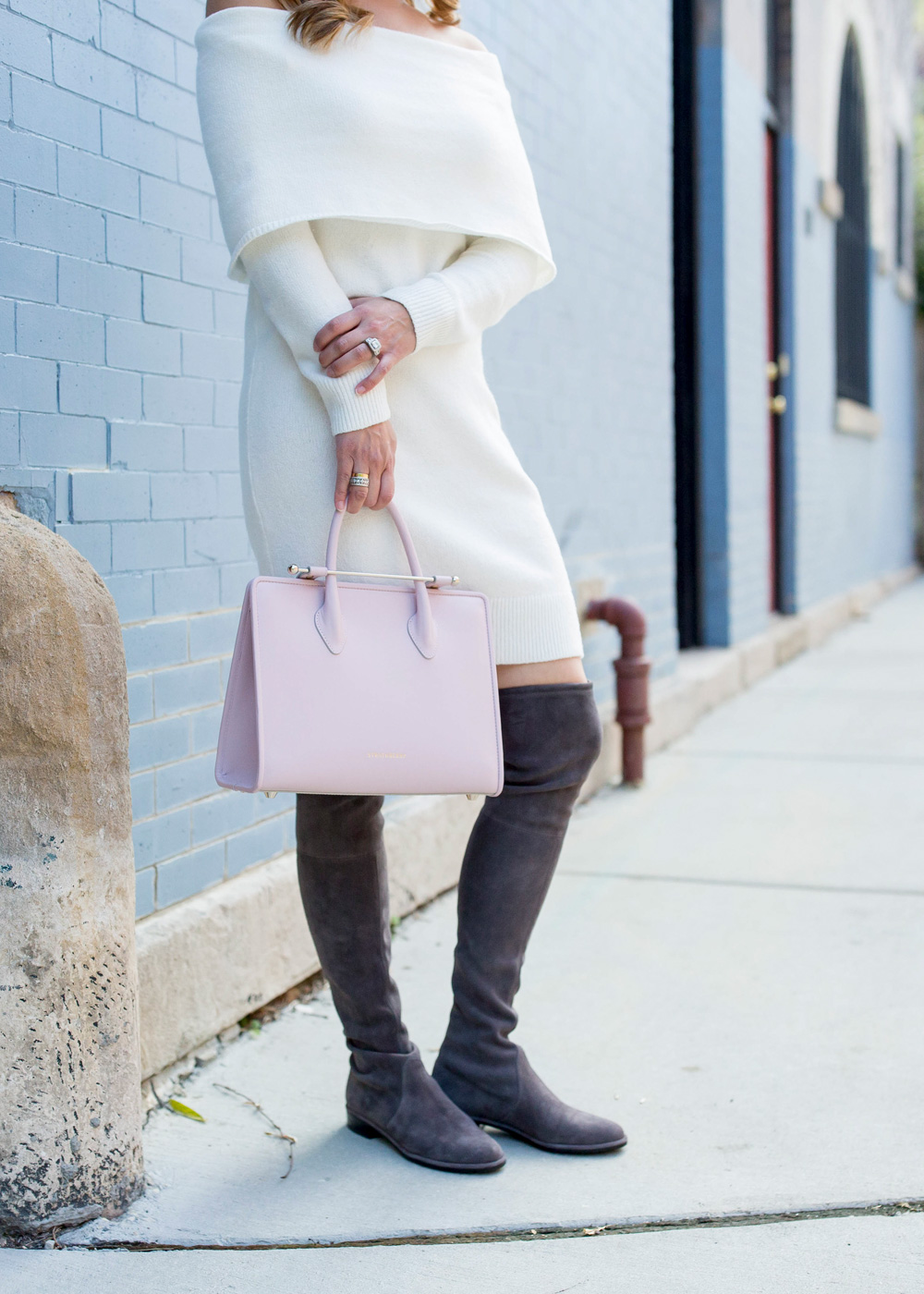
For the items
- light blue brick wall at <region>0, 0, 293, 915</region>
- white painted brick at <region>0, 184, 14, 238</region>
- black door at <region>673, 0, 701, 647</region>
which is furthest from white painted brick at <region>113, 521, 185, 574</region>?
black door at <region>673, 0, 701, 647</region>

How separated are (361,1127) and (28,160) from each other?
5.12 ft

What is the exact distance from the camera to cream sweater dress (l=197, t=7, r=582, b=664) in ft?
5.96

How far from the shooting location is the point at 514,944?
2.01m

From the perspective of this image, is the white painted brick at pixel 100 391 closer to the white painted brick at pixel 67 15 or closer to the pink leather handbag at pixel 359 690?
the white painted brick at pixel 67 15

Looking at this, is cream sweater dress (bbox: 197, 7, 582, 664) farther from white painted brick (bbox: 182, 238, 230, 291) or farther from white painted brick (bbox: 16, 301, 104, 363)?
white painted brick (bbox: 182, 238, 230, 291)

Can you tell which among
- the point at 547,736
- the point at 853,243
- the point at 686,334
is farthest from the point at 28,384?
the point at 853,243

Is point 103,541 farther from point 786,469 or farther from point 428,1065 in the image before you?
point 786,469

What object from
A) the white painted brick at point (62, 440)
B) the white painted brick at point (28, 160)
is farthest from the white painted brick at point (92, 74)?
the white painted brick at point (62, 440)

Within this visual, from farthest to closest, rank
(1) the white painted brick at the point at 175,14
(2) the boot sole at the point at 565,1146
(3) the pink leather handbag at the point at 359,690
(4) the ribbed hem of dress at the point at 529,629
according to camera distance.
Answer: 1. (1) the white painted brick at the point at 175,14
2. (2) the boot sole at the point at 565,1146
3. (4) the ribbed hem of dress at the point at 529,629
4. (3) the pink leather handbag at the point at 359,690

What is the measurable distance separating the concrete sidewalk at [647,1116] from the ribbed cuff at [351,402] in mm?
1073

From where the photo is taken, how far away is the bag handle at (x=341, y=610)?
68.2 inches

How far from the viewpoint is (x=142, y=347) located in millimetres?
2361

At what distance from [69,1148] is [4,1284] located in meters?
0.17

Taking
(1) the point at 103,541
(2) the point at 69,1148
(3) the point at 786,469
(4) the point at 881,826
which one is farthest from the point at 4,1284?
(3) the point at 786,469
